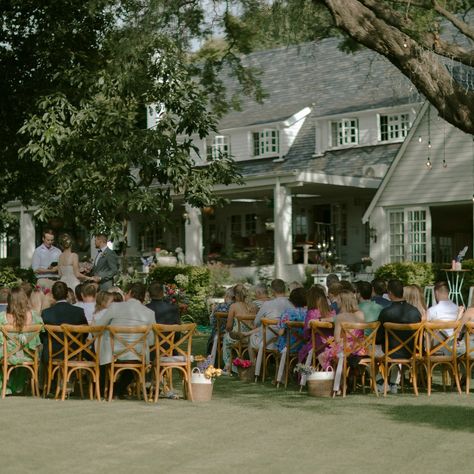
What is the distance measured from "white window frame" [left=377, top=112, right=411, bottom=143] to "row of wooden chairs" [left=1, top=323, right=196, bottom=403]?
1988 centimetres

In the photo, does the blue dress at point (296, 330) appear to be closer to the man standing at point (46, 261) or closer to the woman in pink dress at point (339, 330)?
the woman in pink dress at point (339, 330)

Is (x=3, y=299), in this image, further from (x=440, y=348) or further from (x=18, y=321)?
(x=440, y=348)

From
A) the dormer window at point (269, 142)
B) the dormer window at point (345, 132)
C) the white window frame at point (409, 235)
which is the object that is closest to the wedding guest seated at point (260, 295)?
the white window frame at point (409, 235)

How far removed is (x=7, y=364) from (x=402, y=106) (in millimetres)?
20426

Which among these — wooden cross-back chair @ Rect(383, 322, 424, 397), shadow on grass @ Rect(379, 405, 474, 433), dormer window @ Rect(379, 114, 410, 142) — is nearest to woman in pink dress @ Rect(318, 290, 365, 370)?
wooden cross-back chair @ Rect(383, 322, 424, 397)

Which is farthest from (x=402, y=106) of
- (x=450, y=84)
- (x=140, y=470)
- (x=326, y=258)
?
(x=140, y=470)

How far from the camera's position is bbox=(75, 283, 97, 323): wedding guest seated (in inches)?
518

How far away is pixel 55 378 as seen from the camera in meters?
13.0

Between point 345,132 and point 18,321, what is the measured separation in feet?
69.2

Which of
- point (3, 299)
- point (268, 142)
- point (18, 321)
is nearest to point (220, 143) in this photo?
point (268, 142)

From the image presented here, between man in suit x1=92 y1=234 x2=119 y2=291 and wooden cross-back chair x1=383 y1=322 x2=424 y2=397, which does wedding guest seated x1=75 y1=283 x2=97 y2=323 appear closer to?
man in suit x1=92 y1=234 x2=119 y2=291

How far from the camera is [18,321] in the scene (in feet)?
40.0

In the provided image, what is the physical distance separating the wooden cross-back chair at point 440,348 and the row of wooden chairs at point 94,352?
276 centimetres

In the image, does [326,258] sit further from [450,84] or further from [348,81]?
[450,84]
